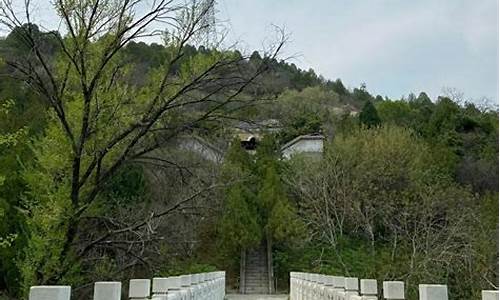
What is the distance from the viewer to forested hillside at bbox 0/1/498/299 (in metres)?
8.65

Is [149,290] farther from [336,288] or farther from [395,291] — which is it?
[336,288]

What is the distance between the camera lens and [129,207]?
44.0 ft

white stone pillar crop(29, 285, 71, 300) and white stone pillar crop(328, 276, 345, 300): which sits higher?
white stone pillar crop(29, 285, 71, 300)

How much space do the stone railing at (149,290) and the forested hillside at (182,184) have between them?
229cm

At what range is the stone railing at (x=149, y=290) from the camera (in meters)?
1.94

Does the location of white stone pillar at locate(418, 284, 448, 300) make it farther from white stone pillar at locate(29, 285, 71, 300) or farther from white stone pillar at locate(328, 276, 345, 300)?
white stone pillar at locate(328, 276, 345, 300)

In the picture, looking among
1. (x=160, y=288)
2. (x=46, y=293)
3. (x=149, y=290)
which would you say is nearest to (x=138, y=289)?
(x=149, y=290)

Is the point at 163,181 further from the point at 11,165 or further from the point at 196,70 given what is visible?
the point at 196,70

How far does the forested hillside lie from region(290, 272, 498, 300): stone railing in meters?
1.60

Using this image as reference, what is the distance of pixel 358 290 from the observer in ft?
16.2

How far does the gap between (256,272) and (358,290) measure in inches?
609

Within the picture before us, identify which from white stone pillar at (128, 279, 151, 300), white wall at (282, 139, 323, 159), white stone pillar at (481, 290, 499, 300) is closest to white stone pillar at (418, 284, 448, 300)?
white stone pillar at (481, 290, 499, 300)

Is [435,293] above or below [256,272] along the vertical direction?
above

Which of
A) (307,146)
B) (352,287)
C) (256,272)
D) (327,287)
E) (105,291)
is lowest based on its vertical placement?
(256,272)
